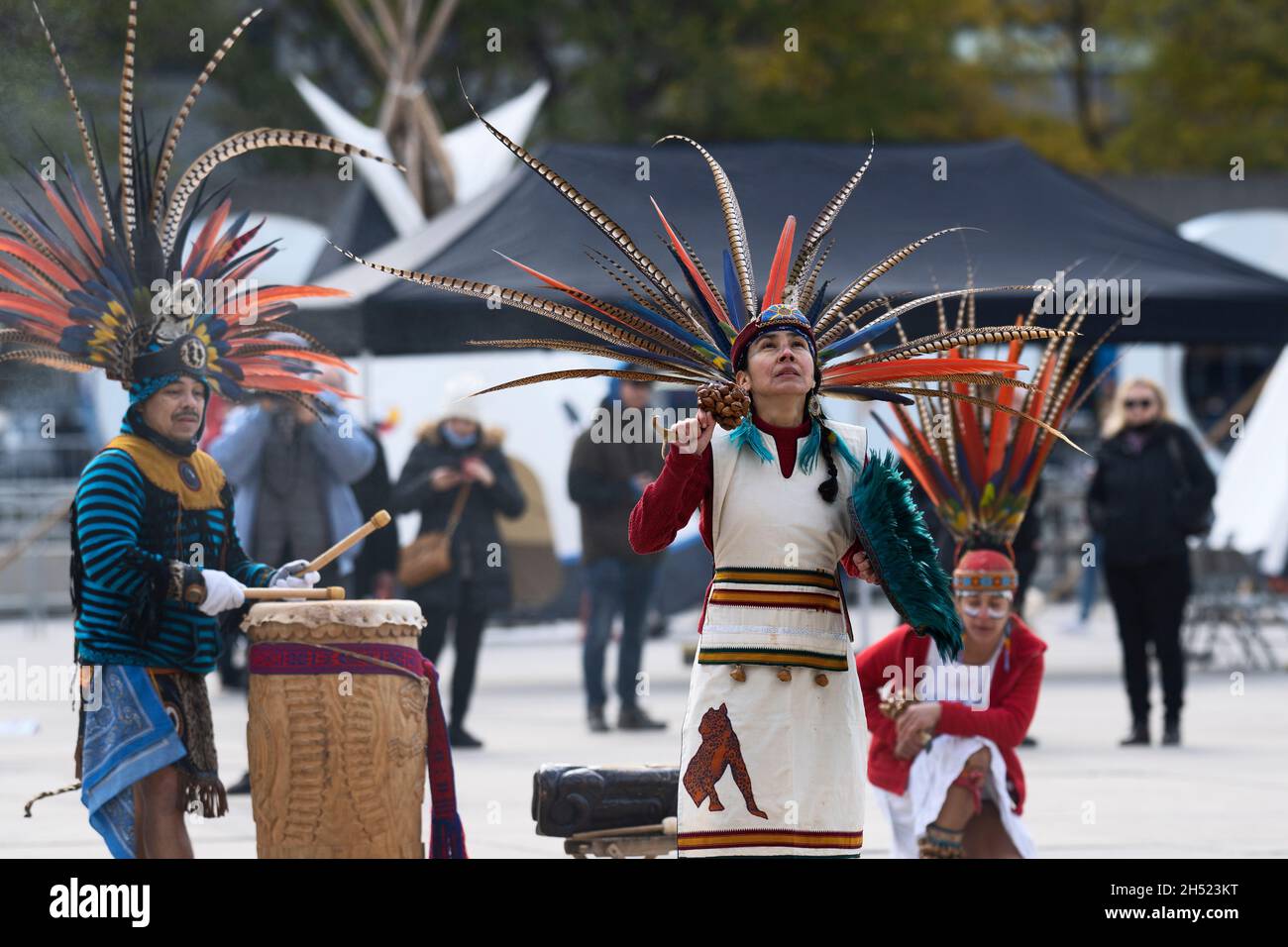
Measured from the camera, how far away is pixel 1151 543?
11195 millimetres

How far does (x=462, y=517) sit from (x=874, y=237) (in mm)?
2865

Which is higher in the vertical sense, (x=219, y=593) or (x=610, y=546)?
(x=610, y=546)

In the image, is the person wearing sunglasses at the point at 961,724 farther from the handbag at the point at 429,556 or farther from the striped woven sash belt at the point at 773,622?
the handbag at the point at 429,556

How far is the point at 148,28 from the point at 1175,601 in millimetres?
12962

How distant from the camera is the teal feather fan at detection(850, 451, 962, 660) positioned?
18.3 feet

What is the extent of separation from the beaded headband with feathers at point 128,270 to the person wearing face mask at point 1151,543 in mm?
5879

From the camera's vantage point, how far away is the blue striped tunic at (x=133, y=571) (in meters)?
6.12

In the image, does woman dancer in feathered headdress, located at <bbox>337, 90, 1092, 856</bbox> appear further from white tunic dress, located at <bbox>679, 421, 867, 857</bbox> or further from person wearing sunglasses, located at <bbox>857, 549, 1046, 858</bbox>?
person wearing sunglasses, located at <bbox>857, 549, 1046, 858</bbox>

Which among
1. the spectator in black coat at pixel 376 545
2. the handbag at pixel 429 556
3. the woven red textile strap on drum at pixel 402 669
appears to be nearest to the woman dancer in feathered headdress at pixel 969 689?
the woven red textile strap on drum at pixel 402 669

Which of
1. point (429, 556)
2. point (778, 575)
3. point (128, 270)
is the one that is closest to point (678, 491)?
point (778, 575)

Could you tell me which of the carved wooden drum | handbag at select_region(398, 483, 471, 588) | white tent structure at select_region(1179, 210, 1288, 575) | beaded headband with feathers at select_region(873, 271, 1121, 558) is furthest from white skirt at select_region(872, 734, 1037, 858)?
white tent structure at select_region(1179, 210, 1288, 575)

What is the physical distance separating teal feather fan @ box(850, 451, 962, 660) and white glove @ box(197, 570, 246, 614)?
5.82ft

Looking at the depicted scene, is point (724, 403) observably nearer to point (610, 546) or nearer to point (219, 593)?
point (219, 593)
